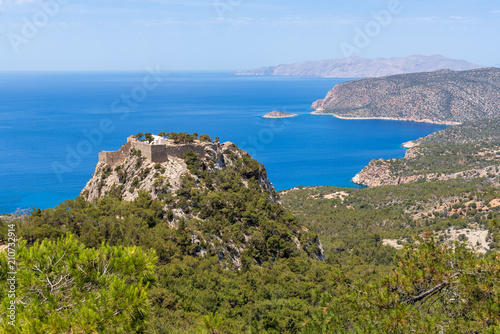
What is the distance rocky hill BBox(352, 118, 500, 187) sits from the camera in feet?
270

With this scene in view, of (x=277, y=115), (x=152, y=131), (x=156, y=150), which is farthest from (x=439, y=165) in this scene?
(x=277, y=115)

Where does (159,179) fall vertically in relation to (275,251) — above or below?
above

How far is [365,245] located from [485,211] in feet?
59.9

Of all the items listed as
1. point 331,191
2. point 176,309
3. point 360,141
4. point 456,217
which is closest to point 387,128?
point 360,141

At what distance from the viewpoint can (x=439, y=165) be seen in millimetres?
96750

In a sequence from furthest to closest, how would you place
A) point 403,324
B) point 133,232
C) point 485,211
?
point 485,211 < point 133,232 < point 403,324

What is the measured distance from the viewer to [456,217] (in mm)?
54219

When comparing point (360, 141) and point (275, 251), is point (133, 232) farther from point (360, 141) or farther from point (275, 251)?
point (360, 141)
